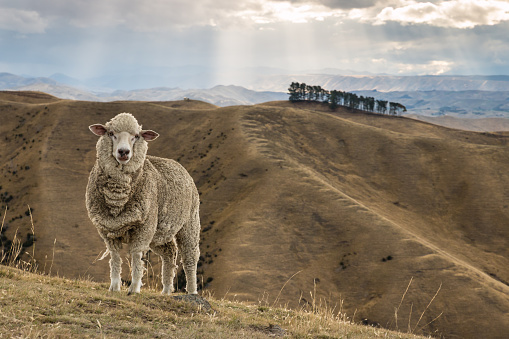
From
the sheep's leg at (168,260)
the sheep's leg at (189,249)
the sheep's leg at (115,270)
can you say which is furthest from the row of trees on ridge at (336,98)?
the sheep's leg at (115,270)

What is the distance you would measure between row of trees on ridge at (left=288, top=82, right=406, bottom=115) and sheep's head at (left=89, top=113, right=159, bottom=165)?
13876 centimetres

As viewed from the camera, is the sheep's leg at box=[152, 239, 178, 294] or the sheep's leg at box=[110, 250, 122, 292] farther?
the sheep's leg at box=[152, 239, 178, 294]

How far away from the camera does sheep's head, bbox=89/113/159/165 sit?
849 centimetres

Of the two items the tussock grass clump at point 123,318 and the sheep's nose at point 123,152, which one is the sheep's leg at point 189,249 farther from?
the sheep's nose at point 123,152

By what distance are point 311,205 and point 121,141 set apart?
2007 inches

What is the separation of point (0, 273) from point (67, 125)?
291 ft

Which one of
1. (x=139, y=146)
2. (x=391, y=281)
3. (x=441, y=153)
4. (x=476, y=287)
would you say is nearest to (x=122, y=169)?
(x=139, y=146)

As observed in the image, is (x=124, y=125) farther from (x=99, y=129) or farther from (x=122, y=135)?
(x=99, y=129)

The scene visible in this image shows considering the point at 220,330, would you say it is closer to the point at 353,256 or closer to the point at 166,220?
the point at 166,220

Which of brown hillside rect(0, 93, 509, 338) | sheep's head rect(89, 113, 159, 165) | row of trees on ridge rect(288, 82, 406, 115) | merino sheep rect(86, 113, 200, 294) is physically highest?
row of trees on ridge rect(288, 82, 406, 115)

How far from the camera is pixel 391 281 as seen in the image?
46562 mm

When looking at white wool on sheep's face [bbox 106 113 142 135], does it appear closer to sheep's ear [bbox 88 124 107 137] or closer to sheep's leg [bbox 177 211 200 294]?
sheep's ear [bbox 88 124 107 137]

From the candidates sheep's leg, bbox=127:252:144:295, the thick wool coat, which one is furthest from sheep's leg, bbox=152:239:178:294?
sheep's leg, bbox=127:252:144:295

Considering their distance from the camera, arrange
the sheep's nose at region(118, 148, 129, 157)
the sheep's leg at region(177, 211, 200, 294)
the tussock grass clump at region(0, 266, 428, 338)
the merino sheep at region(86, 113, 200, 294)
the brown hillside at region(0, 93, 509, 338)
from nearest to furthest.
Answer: the tussock grass clump at region(0, 266, 428, 338)
the sheep's nose at region(118, 148, 129, 157)
the merino sheep at region(86, 113, 200, 294)
the sheep's leg at region(177, 211, 200, 294)
the brown hillside at region(0, 93, 509, 338)
